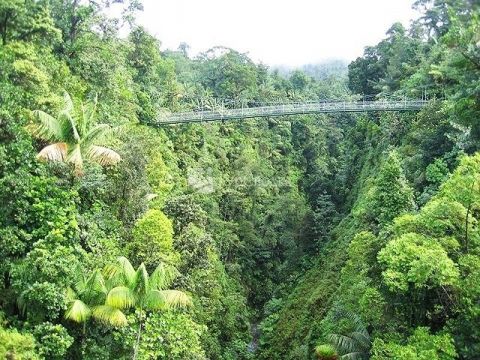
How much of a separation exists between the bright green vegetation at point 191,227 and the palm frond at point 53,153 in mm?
28

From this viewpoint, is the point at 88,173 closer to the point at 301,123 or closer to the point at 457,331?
the point at 457,331

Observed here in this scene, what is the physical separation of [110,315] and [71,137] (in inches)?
166

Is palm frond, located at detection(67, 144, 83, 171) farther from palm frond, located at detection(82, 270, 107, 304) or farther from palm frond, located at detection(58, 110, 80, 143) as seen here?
palm frond, located at detection(82, 270, 107, 304)

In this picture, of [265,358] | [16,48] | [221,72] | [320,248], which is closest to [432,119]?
[320,248]

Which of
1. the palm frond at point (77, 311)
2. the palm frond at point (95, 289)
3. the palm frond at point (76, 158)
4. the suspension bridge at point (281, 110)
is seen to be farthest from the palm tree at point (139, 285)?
the suspension bridge at point (281, 110)

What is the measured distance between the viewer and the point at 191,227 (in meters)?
14.9

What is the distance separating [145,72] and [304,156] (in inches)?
597

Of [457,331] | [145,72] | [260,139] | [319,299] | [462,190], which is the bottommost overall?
[319,299]

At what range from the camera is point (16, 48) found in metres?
12.9

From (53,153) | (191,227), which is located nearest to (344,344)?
(191,227)

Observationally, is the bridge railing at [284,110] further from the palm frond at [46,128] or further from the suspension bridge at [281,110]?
the palm frond at [46,128]

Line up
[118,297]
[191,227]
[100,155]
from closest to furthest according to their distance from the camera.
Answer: [118,297] < [100,155] < [191,227]

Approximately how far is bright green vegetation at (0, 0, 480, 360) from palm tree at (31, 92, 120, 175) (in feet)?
0.11

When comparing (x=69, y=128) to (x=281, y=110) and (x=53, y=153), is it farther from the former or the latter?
(x=281, y=110)
